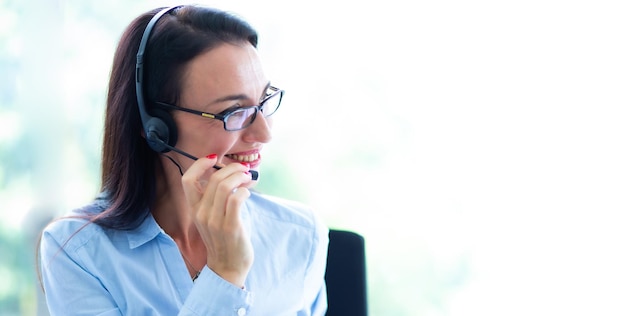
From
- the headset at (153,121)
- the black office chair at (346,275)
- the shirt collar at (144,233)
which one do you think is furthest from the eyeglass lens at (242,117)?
the black office chair at (346,275)

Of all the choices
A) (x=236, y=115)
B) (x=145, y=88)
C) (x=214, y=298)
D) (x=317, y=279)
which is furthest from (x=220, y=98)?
(x=317, y=279)

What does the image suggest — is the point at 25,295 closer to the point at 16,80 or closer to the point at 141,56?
the point at 16,80

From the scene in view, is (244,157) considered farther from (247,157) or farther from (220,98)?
Answer: (220,98)

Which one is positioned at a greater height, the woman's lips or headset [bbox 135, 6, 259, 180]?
headset [bbox 135, 6, 259, 180]

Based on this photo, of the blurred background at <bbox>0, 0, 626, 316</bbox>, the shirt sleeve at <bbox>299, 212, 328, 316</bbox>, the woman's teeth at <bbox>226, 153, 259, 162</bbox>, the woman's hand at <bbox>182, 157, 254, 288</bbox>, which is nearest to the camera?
the woman's hand at <bbox>182, 157, 254, 288</bbox>

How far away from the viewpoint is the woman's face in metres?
1.22

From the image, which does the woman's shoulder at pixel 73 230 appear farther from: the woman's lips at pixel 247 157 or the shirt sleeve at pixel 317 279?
the shirt sleeve at pixel 317 279

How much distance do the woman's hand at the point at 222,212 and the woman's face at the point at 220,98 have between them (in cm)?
6

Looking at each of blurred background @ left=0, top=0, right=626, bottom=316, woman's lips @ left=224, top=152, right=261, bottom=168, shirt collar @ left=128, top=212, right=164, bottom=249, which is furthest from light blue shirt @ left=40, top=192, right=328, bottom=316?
blurred background @ left=0, top=0, right=626, bottom=316

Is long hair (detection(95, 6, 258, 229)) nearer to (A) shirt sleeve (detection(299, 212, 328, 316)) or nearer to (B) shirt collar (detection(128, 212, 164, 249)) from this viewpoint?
(B) shirt collar (detection(128, 212, 164, 249))

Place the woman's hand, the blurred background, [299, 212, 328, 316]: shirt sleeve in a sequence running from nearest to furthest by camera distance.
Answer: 1. the woman's hand
2. [299, 212, 328, 316]: shirt sleeve
3. the blurred background

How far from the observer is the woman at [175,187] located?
1.19 meters

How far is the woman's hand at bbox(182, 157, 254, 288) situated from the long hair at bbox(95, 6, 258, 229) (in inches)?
6.6

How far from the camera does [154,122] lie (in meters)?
1.22
